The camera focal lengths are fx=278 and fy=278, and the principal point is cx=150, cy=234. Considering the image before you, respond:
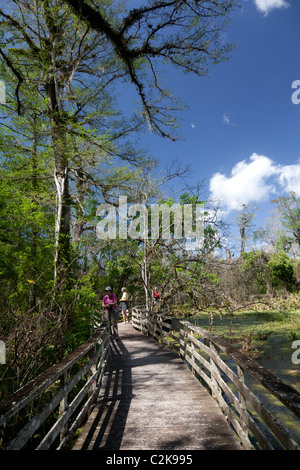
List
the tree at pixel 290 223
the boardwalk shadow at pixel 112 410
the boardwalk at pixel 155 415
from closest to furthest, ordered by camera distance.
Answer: the boardwalk at pixel 155 415 < the boardwalk shadow at pixel 112 410 < the tree at pixel 290 223

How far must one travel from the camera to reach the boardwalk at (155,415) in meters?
3.46

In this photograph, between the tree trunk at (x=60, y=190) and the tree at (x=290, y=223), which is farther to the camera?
the tree at (x=290, y=223)

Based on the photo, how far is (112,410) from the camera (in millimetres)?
4645

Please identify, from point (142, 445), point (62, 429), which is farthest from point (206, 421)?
point (62, 429)

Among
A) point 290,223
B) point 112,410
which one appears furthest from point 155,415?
point 290,223

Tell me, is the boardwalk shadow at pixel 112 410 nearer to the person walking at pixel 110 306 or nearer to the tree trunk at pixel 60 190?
the tree trunk at pixel 60 190

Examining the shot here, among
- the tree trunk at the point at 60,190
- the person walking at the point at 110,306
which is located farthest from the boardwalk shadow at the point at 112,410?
the person walking at the point at 110,306

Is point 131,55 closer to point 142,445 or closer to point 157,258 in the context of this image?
point 157,258

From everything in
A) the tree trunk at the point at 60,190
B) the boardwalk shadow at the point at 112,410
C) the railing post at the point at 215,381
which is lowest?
the boardwalk shadow at the point at 112,410

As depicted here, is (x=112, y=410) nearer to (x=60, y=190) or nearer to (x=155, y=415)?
(x=155, y=415)

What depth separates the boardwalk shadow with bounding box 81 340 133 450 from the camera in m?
3.58

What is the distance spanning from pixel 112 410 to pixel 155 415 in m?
0.80
